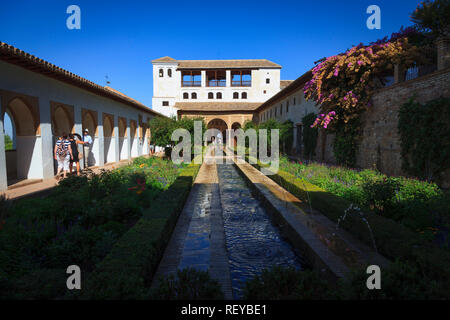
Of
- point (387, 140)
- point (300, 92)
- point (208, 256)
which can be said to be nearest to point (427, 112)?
point (387, 140)

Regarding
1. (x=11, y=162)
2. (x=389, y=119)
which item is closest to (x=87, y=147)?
(x=11, y=162)

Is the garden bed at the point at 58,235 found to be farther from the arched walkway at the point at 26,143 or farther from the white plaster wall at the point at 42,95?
the arched walkway at the point at 26,143

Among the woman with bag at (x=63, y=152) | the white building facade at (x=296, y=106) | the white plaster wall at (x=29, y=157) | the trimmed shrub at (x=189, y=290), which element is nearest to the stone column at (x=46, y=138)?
the white plaster wall at (x=29, y=157)

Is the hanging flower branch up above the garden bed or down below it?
above

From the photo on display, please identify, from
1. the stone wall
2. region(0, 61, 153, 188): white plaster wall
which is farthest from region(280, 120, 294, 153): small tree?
region(0, 61, 153, 188): white plaster wall

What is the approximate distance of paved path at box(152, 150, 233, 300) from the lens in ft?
9.65

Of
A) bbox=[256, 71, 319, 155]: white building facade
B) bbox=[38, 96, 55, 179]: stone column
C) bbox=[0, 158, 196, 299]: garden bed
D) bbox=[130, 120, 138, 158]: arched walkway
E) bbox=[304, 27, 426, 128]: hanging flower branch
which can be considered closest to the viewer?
bbox=[0, 158, 196, 299]: garden bed

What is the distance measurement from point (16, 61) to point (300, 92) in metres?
14.9

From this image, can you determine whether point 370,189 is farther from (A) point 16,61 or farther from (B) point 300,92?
(B) point 300,92

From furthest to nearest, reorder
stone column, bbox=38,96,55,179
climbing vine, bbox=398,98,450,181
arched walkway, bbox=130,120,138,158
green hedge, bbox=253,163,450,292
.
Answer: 1. arched walkway, bbox=130,120,138,158
2. stone column, bbox=38,96,55,179
3. climbing vine, bbox=398,98,450,181
4. green hedge, bbox=253,163,450,292

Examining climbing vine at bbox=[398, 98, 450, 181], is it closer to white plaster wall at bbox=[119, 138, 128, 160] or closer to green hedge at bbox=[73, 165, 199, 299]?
green hedge at bbox=[73, 165, 199, 299]

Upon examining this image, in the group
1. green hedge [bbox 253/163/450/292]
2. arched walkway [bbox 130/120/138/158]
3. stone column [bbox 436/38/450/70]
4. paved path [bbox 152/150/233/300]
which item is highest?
stone column [bbox 436/38/450/70]

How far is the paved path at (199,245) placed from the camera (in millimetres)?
2942

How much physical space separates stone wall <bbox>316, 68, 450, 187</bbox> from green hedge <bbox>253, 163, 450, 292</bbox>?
392cm
